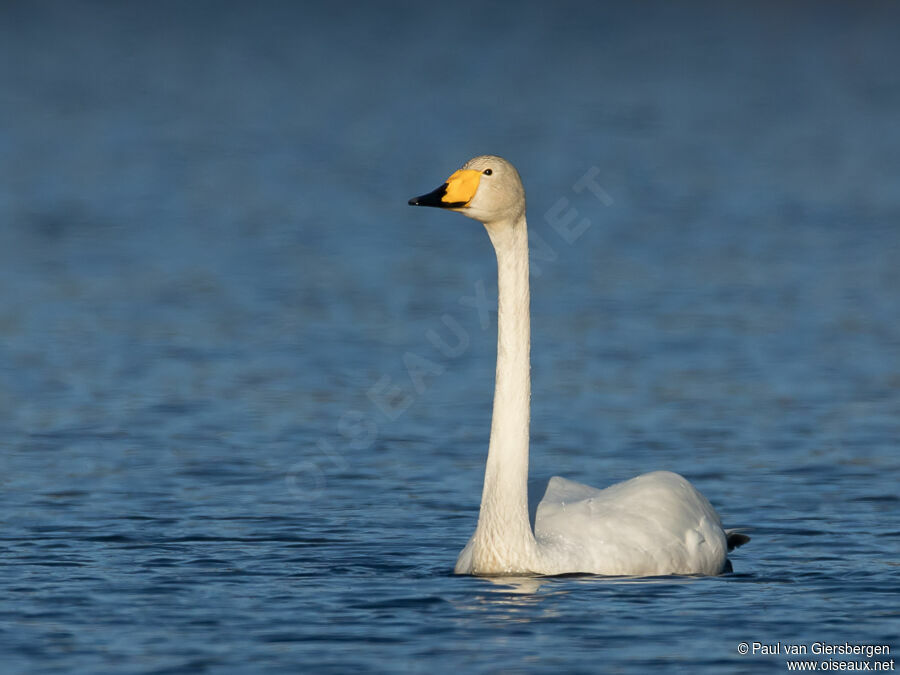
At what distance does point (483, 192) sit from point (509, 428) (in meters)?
1.41

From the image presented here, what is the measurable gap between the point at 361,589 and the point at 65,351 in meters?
8.39

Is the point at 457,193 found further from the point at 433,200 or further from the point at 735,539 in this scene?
the point at 735,539

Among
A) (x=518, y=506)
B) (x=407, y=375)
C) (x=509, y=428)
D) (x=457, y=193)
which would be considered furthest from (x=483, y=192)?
(x=407, y=375)

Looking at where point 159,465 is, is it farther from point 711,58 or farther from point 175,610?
point 711,58

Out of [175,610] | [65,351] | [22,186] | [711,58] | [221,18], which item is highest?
[221,18]

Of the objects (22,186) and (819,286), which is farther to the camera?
(22,186)

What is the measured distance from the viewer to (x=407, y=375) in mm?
18031

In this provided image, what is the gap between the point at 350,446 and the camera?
1575cm

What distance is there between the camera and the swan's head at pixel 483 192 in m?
10.9

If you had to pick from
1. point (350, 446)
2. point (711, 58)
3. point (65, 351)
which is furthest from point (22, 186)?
point (711, 58)

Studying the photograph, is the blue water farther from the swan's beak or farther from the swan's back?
the swan's beak

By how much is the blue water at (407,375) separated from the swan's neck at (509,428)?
0.20 m

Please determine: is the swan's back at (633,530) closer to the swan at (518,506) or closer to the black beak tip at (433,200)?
the swan at (518,506)

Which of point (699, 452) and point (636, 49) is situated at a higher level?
point (636, 49)
